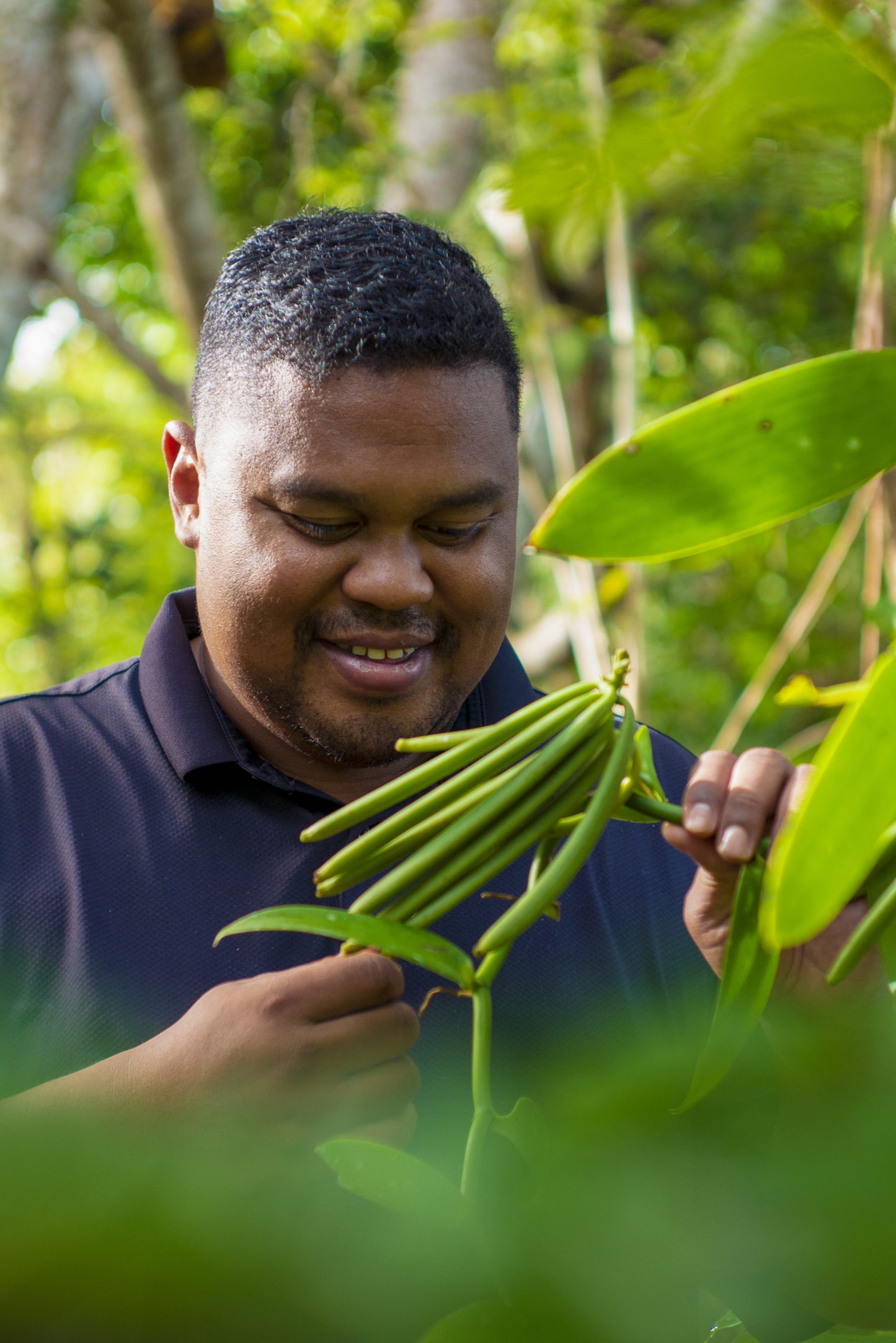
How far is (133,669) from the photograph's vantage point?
2.96 feet

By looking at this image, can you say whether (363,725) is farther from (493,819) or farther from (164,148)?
(164,148)

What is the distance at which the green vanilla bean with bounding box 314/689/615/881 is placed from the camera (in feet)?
0.90

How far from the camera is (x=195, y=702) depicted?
31.6 inches

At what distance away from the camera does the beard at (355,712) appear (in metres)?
0.65

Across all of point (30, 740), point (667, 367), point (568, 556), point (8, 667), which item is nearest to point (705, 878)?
point (568, 556)

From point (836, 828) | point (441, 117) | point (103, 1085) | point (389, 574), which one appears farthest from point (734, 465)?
point (441, 117)

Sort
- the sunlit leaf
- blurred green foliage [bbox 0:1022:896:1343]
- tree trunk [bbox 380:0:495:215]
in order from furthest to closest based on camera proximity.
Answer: tree trunk [bbox 380:0:495:215] < the sunlit leaf < blurred green foliage [bbox 0:1022:896:1343]

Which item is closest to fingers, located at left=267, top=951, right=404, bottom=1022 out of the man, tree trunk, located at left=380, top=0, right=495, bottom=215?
the man

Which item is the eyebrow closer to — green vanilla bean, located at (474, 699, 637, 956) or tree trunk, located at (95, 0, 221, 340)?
green vanilla bean, located at (474, 699, 637, 956)

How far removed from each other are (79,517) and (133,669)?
4.29 m

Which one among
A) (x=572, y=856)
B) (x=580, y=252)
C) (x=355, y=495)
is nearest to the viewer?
(x=572, y=856)

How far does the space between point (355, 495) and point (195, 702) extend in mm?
272

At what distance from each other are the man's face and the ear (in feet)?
0.22

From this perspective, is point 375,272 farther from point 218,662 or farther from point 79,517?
point 79,517
